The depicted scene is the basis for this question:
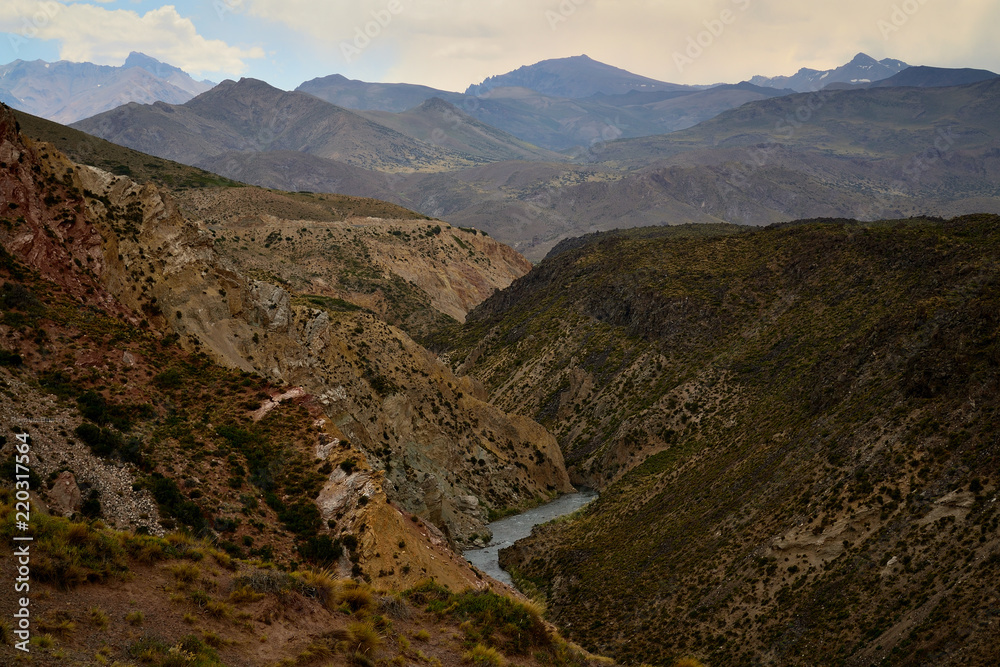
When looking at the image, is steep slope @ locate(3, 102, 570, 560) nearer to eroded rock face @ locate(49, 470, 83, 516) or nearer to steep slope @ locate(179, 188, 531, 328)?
eroded rock face @ locate(49, 470, 83, 516)

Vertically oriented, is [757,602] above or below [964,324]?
below

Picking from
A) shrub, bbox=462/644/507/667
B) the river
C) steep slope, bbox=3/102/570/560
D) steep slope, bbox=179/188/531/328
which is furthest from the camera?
steep slope, bbox=179/188/531/328

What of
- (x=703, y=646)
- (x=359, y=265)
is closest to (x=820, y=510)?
(x=703, y=646)

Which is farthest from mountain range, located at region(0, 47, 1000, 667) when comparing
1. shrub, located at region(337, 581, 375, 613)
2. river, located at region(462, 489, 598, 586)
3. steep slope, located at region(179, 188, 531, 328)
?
steep slope, located at region(179, 188, 531, 328)

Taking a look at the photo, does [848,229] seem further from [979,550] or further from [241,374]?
[241,374]

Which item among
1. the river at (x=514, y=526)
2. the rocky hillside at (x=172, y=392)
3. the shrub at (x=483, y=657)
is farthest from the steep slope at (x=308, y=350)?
the shrub at (x=483, y=657)

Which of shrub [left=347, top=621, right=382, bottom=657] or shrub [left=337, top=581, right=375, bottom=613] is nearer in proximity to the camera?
shrub [left=347, top=621, right=382, bottom=657]
